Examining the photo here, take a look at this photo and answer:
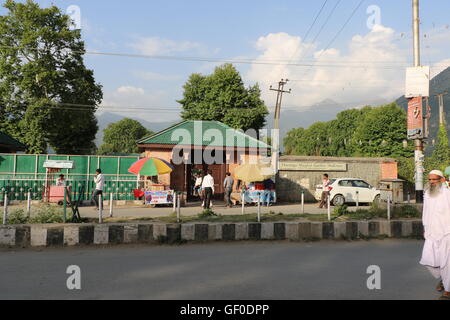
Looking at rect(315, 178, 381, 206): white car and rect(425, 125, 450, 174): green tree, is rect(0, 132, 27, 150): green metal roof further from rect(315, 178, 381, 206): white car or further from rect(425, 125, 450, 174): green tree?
rect(425, 125, 450, 174): green tree

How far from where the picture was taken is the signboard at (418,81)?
38.8ft

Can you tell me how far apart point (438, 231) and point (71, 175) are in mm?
17952

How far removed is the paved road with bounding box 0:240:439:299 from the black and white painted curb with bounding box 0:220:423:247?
43 centimetres

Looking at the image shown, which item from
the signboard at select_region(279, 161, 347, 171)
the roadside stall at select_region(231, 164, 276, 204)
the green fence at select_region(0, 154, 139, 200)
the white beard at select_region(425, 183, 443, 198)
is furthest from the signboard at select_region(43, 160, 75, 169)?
the white beard at select_region(425, 183, 443, 198)

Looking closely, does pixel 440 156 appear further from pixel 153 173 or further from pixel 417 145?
pixel 153 173

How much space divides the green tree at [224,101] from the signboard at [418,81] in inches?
1006

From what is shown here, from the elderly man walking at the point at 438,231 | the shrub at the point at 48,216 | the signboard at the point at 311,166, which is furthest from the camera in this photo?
the signboard at the point at 311,166

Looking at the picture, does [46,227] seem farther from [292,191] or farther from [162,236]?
[292,191]

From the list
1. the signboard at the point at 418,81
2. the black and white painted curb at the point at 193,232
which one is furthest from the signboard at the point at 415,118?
the black and white painted curb at the point at 193,232

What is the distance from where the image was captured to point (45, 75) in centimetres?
2864

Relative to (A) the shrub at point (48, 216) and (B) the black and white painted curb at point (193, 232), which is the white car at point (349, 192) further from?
(A) the shrub at point (48, 216)

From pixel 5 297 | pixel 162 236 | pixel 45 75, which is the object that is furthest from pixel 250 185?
pixel 45 75

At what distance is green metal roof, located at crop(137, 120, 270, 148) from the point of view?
19469 mm

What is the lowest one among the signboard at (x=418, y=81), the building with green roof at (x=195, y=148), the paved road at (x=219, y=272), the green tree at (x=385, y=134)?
the paved road at (x=219, y=272)
